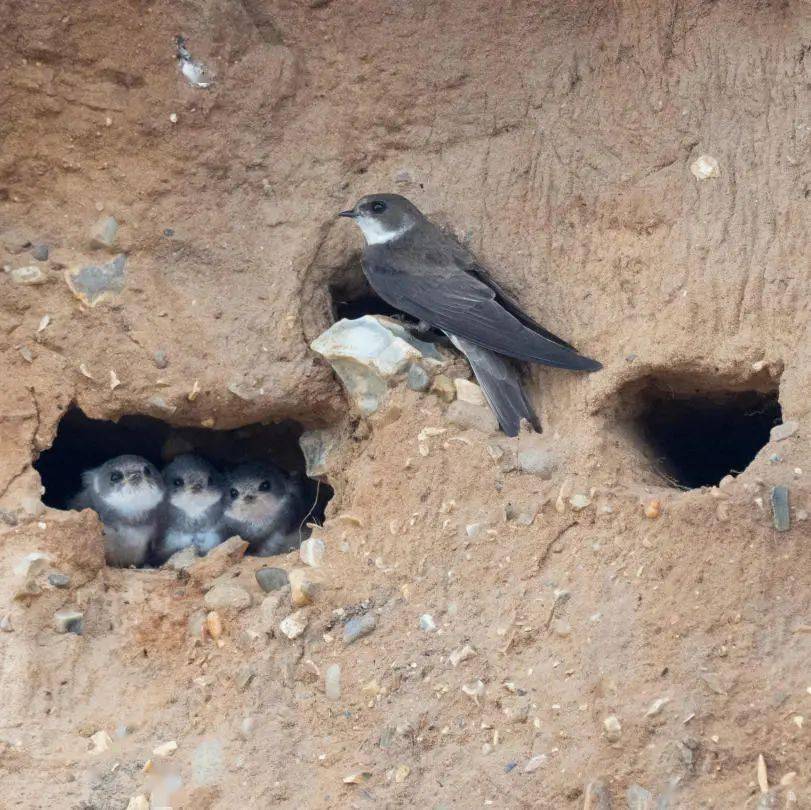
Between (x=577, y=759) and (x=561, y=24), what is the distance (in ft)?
7.05

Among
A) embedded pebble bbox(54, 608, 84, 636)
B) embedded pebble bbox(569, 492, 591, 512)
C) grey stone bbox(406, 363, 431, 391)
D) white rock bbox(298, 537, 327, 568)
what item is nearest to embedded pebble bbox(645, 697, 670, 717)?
embedded pebble bbox(569, 492, 591, 512)

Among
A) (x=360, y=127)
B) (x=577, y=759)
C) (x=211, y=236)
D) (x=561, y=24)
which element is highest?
(x=561, y=24)

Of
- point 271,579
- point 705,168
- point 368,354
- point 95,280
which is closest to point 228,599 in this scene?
point 271,579

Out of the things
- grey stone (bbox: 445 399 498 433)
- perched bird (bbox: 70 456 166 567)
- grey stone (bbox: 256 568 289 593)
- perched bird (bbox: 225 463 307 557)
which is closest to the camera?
grey stone (bbox: 256 568 289 593)

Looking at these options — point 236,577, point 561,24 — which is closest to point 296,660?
point 236,577

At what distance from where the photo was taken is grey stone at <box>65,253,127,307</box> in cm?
400

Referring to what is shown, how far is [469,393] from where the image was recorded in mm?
3885

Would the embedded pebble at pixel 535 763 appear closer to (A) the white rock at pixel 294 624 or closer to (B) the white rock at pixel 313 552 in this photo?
(A) the white rock at pixel 294 624

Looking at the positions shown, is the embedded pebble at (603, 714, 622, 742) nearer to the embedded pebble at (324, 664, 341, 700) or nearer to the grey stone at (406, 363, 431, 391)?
the embedded pebble at (324, 664, 341, 700)

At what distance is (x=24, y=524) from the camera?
369 centimetres

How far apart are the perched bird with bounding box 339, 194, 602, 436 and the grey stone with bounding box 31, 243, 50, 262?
0.85 m

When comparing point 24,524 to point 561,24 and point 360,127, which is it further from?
point 561,24

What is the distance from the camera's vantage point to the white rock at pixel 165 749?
129 inches

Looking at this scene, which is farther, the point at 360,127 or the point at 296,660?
the point at 360,127
